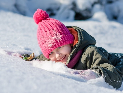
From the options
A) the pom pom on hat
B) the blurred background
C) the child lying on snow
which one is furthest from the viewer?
the blurred background

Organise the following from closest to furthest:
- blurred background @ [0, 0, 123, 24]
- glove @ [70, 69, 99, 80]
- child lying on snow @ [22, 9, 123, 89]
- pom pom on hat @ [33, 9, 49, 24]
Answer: glove @ [70, 69, 99, 80], child lying on snow @ [22, 9, 123, 89], pom pom on hat @ [33, 9, 49, 24], blurred background @ [0, 0, 123, 24]

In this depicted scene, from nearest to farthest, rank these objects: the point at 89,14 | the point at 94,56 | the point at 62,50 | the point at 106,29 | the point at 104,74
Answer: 1. the point at 104,74
2. the point at 94,56
3. the point at 62,50
4. the point at 106,29
5. the point at 89,14

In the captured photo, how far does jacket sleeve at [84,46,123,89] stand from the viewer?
1.13m

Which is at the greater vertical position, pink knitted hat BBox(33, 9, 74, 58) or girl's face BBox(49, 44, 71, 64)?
pink knitted hat BBox(33, 9, 74, 58)

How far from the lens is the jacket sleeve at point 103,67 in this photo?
3.70ft

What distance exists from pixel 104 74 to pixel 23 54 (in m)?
0.80

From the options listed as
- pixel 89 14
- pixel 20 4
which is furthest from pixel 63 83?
pixel 89 14

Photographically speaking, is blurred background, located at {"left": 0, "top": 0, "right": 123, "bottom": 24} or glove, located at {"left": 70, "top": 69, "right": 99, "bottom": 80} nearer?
glove, located at {"left": 70, "top": 69, "right": 99, "bottom": 80}

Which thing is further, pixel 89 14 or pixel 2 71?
pixel 89 14

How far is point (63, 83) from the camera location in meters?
0.75

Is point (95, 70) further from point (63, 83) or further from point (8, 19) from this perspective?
point (8, 19)

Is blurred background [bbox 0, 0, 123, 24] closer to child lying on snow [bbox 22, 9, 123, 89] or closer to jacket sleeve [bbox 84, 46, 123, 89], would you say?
child lying on snow [bbox 22, 9, 123, 89]

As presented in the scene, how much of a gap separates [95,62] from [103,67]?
0.07 m

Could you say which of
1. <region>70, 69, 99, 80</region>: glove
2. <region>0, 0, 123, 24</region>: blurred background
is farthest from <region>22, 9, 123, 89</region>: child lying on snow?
<region>0, 0, 123, 24</region>: blurred background
